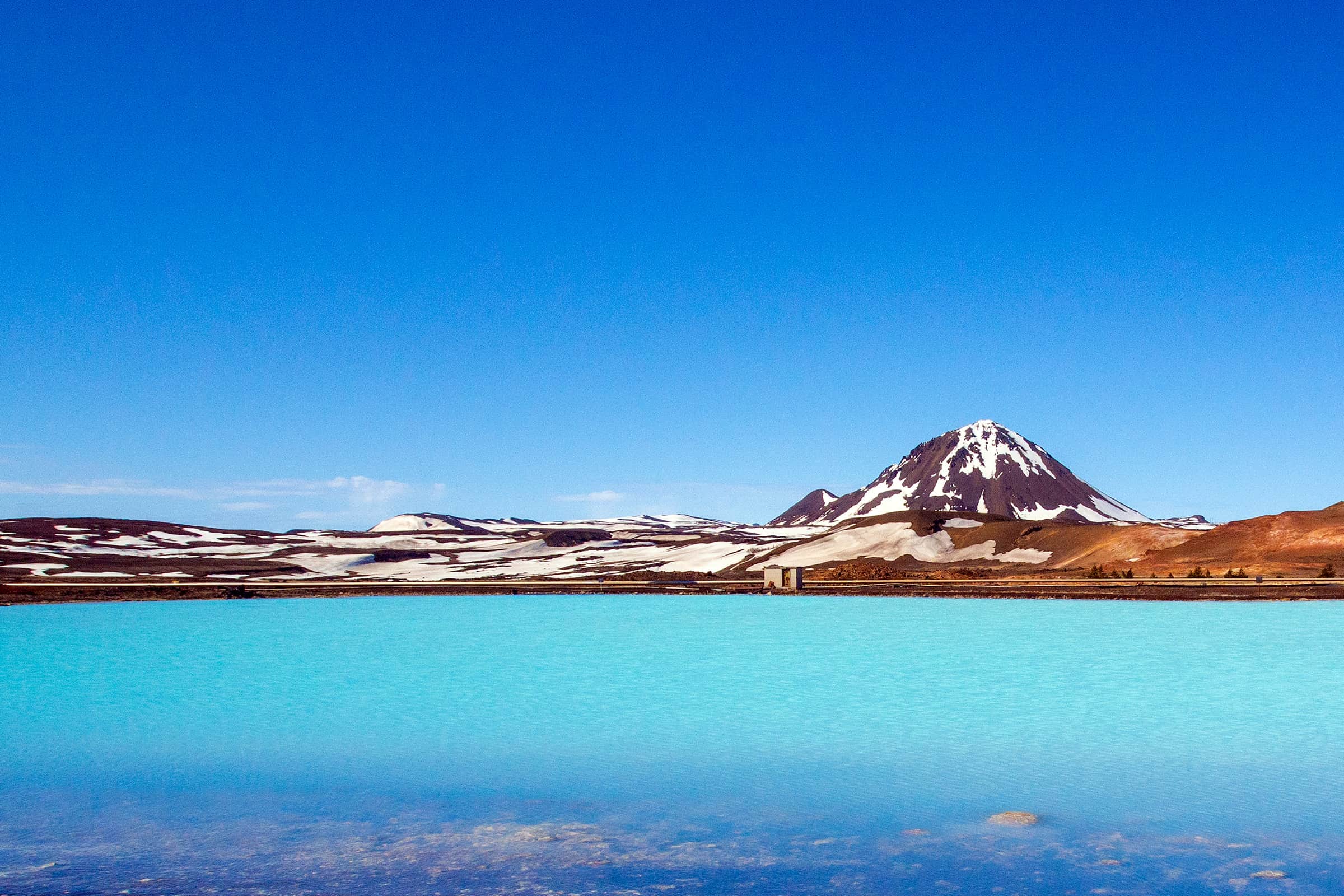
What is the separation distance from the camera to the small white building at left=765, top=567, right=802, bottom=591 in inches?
1864

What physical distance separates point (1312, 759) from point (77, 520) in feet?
361

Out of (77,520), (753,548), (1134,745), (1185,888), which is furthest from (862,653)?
(77,520)

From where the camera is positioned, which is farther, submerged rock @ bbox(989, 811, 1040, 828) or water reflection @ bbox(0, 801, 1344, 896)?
submerged rock @ bbox(989, 811, 1040, 828)

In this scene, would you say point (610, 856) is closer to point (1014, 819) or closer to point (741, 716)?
point (1014, 819)

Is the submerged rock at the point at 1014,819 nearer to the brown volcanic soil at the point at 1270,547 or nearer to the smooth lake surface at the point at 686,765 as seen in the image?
the smooth lake surface at the point at 686,765

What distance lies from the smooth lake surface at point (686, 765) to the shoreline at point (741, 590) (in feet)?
39.4

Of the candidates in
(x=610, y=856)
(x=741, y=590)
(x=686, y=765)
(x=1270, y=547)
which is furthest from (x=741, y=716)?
(x=1270, y=547)

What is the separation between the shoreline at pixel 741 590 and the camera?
39.1 m

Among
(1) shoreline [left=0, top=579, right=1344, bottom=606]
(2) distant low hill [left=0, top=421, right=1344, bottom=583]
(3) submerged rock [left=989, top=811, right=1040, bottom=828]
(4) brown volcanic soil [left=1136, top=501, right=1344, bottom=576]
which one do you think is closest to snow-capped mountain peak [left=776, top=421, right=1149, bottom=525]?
(2) distant low hill [left=0, top=421, right=1344, bottom=583]

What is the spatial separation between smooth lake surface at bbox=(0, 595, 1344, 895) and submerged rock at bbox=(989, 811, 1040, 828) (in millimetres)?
195

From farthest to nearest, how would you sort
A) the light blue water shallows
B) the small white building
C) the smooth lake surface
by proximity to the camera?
1. the small white building
2. the light blue water shallows
3. the smooth lake surface

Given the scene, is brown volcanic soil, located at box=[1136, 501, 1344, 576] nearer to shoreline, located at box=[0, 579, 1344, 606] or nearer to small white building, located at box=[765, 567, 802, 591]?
shoreline, located at box=[0, 579, 1344, 606]

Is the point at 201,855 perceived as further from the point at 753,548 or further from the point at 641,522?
the point at 641,522

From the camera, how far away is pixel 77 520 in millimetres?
101812
